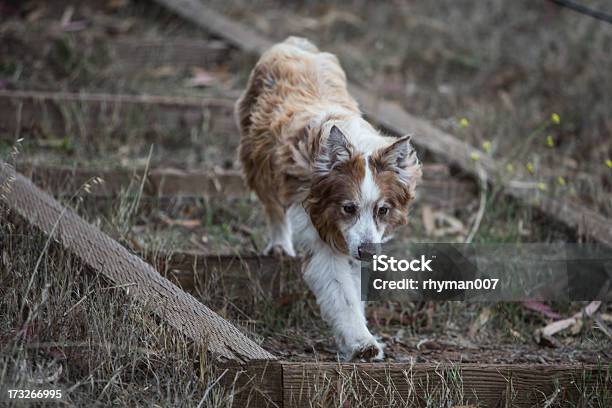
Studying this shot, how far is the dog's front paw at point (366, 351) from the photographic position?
4.62 meters

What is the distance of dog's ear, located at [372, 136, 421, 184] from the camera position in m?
4.70

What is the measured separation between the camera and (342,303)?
4785mm

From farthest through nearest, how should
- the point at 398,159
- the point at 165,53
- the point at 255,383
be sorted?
the point at 165,53, the point at 398,159, the point at 255,383

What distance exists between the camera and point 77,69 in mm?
7812

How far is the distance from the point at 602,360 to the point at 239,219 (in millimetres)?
2558

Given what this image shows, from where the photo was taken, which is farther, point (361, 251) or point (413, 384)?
point (361, 251)

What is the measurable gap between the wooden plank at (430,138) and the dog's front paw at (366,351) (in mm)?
1887

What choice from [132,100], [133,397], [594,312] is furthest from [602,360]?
[132,100]

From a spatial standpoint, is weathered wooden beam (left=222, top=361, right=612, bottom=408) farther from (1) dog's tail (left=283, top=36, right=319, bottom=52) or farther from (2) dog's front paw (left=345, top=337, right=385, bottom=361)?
(1) dog's tail (left=283, top=36, right=319, bottom=52)

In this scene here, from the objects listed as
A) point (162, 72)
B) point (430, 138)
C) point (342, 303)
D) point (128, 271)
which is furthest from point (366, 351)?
point (162, 72)

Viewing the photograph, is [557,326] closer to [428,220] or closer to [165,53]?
[428,220]

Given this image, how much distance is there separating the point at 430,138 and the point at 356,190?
289 cm

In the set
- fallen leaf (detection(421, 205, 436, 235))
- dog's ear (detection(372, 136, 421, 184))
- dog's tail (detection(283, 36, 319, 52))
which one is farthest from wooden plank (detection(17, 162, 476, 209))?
dog's ear (detection(372, 136, 421, 184))

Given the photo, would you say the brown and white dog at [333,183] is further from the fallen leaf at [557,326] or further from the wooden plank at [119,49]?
the wooden plank at [119,49]
